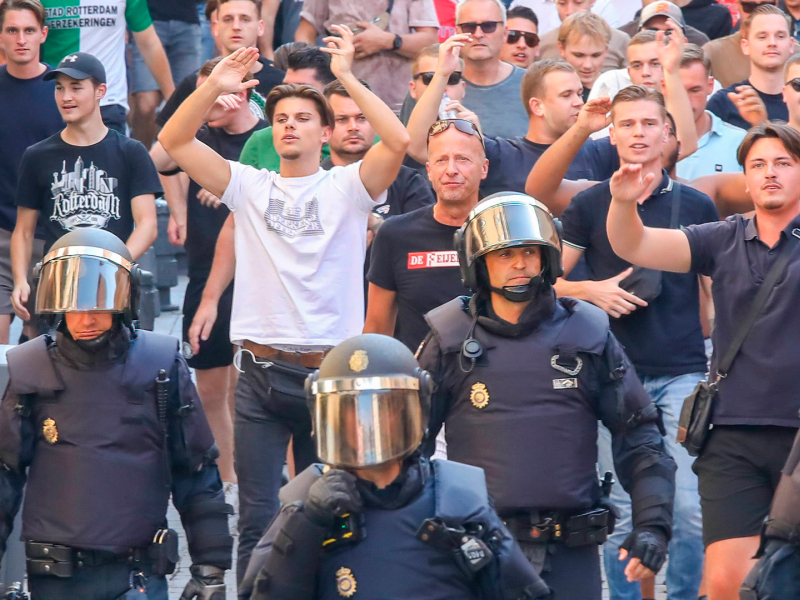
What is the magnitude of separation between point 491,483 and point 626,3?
7.02m

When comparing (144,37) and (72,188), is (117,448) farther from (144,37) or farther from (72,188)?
(144,37)

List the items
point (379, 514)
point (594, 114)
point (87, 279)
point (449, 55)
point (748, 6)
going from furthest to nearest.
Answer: point (748, 6)
point (449, 55)
point (594, 114)
point (87, 279)
point (379, 514)

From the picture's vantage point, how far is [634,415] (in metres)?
4.69

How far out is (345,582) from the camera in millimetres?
3574

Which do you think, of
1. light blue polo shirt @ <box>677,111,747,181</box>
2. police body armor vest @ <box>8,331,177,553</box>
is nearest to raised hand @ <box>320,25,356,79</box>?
police body armor vest @ <box>8,331,177,553</box>

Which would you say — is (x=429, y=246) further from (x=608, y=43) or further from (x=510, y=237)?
(x=608, y=43)

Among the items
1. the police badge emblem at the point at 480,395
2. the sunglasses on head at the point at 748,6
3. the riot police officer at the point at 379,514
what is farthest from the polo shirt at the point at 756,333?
the sunglasses on head at the point at 748,6

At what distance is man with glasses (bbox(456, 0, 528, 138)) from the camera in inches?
320

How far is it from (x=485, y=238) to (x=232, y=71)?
1.93m

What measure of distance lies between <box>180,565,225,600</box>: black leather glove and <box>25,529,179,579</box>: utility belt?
0.31 ft

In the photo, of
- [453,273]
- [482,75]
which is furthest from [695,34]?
[453,273]

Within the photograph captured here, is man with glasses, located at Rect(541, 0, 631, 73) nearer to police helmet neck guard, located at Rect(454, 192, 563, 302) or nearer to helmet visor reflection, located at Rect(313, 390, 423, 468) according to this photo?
police helmet neck guard, located at Rect(454, 192, 563, 302)

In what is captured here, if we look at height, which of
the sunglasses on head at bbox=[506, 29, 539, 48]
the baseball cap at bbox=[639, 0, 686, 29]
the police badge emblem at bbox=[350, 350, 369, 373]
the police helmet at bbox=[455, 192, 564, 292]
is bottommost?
the police badge emblem at bbox=[350, 350, 369, 373]

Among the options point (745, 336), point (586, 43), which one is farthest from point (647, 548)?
point (586, 43)
